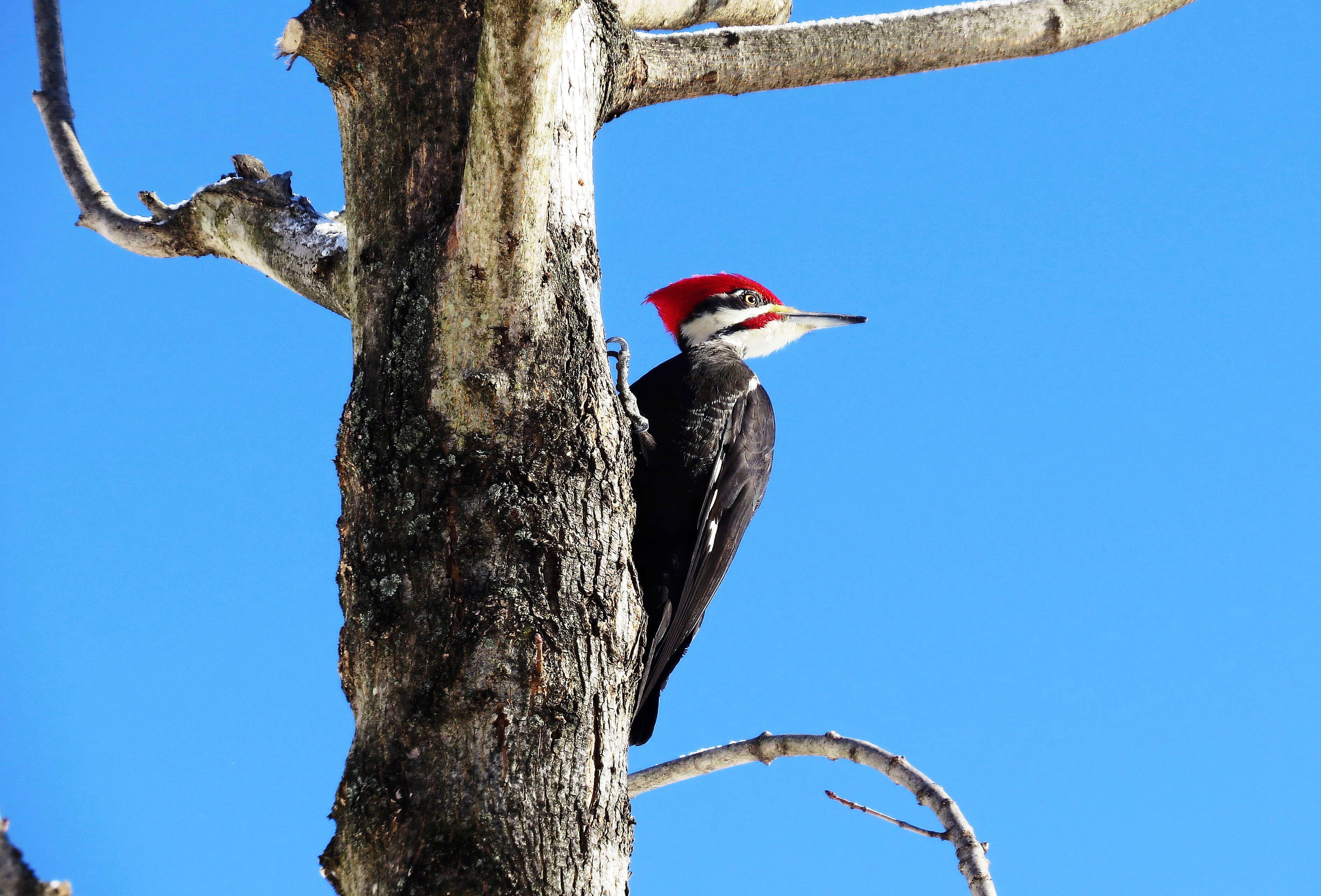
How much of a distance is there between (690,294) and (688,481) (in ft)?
3.49

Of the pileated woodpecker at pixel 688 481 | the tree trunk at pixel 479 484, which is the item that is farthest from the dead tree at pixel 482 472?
the pileated woodpecker at pixel 688 481

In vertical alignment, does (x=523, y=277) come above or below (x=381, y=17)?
below

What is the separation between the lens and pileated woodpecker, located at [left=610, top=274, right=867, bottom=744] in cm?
262

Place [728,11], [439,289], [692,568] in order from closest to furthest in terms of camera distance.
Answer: [439,289] → [692,568] → [728,11]

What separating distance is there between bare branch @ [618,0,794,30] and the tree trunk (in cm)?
115

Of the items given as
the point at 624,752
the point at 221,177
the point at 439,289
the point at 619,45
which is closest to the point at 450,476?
the point at 439,289

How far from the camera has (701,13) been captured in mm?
3564

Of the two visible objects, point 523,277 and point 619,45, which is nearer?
point 523,277

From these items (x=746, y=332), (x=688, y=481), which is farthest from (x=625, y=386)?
(x=746, y=332)

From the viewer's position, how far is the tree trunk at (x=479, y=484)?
157 cm

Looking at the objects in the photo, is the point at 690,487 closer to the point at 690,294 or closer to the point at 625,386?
the point at 625,386

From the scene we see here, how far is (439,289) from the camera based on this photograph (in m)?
1.90

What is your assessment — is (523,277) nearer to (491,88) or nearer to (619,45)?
(491,88)

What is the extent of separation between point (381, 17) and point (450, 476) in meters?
1.03
